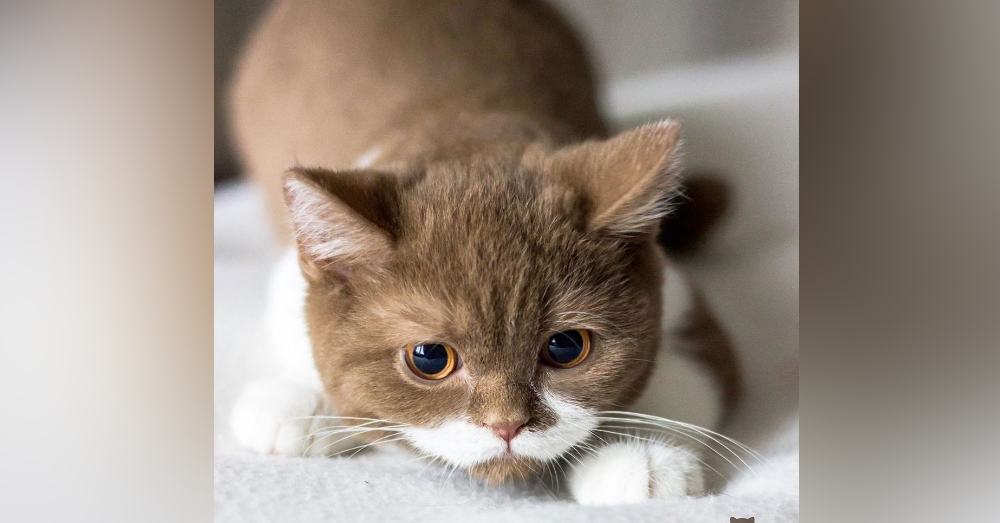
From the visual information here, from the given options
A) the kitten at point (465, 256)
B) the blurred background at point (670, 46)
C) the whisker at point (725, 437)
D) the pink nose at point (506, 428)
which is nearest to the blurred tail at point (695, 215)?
the kitten at point (465, 256)

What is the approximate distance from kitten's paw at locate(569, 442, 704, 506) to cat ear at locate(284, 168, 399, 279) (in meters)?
0.48

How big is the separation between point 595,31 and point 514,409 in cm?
69

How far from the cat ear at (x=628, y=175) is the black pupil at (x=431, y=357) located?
1.00 ft

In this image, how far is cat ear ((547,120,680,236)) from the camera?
130 centimetres

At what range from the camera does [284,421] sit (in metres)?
1.44

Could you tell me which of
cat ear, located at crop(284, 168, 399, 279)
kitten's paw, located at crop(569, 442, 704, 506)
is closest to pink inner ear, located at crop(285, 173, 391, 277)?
cat ear, located at crop(284, 168, 399, 279)

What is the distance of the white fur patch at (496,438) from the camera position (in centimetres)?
129

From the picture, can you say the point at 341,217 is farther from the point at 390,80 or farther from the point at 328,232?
the point at 390,80

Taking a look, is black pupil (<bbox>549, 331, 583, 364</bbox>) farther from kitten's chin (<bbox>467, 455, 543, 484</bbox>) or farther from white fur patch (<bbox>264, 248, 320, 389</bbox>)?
white fur patch (<bbox>264, 248, 320, 389</bbox>)

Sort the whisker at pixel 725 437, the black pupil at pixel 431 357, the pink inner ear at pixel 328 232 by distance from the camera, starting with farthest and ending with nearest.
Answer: the whisker at pixel 725 437, the black pupil at pixel 431 357, the pink inner ear at pixel 328 232

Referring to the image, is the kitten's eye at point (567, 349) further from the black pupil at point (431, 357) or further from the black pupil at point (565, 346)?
the black pupil at point (431, 357)

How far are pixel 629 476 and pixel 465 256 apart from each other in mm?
439
